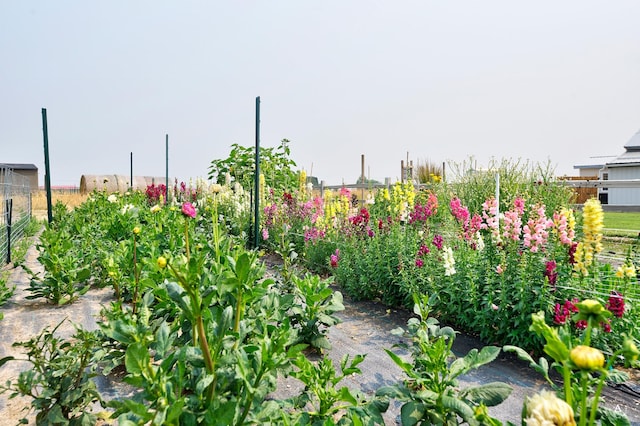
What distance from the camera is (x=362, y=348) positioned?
2770 millimetres

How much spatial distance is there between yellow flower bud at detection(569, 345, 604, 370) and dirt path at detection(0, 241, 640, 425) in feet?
4.48

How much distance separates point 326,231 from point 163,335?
12.6 ft

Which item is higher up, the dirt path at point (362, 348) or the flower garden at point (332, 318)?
the flower garden at point (332, 318)

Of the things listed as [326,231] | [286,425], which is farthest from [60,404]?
[326,231]

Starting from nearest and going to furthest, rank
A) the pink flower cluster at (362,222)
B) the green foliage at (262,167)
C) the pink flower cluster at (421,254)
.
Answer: the pink flower cluster at (421,254) → the pink flower cluster at (362,222) → the green foliage at (262,167)

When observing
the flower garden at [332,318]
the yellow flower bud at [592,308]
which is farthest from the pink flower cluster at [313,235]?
the yellow flower bud at [592,308]

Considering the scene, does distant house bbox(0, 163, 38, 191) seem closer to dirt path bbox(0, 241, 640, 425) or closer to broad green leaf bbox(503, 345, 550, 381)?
dirt path bbox(0, 241, 640, 425)

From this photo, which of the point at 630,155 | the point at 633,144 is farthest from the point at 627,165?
the point at 633,144

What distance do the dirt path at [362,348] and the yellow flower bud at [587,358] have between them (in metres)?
1.36

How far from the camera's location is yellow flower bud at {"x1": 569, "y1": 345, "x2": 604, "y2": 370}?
0.69m

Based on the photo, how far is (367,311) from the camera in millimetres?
3559

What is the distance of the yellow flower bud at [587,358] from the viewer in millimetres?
691

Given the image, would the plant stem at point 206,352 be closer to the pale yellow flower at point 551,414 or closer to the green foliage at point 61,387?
the green foliage at point 61,387

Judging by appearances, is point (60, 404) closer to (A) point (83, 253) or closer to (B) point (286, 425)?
(B) point (286, 425)
